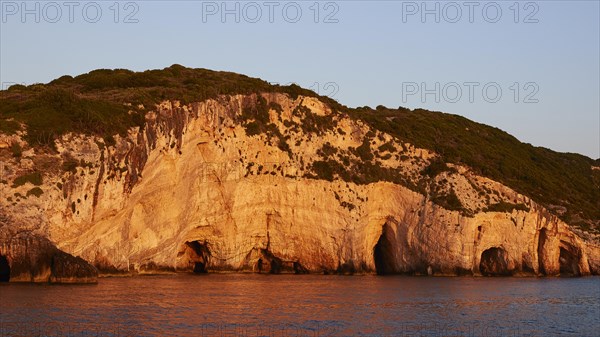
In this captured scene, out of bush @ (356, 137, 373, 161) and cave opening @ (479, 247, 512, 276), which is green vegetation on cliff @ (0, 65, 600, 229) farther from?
cave opening @ (479, 247, 512, 276)

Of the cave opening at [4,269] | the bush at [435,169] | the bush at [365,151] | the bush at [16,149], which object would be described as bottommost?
the cave opening at [4,269]

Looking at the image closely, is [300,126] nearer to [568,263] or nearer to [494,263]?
[494,263]

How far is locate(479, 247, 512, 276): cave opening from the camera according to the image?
221 ft

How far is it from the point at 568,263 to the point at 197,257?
34.8 metres

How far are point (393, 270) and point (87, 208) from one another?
28793 millimetres

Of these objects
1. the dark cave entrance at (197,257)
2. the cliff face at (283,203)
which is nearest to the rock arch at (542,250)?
the cliff face at (283,203)

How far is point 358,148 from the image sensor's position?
69562 mm

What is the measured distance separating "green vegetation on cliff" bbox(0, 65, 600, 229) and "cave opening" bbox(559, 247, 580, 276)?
4349 mm

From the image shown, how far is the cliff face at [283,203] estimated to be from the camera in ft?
164

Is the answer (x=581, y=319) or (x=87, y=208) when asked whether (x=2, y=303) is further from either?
(x=581, y=319)

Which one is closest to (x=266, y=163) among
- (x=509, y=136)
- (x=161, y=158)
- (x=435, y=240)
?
(x=161, y=158)

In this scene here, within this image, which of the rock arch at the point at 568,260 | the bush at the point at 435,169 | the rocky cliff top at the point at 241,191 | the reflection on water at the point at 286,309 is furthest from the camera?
the rock arch at the point at 568,260

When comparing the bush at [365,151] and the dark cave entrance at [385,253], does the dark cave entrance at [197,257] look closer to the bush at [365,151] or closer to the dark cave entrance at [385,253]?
the dark cave entrance at [385,253]

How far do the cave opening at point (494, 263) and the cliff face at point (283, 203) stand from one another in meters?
0.09
